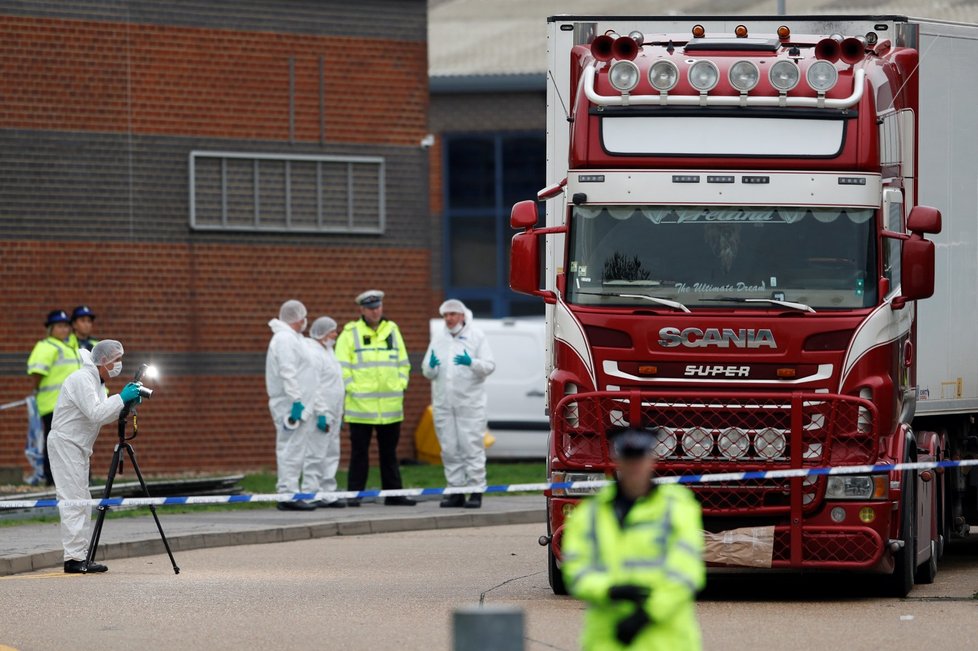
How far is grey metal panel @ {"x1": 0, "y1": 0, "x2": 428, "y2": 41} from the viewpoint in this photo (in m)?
23.8

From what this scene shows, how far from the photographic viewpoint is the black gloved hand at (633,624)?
19.9ft

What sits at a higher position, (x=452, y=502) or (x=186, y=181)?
(x=186, y=181)

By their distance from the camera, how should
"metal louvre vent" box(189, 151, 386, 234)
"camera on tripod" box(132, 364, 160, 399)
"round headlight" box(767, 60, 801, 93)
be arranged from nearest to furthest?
"round headlight" box(767, 60, 801, 93) → "camera on tripod" box(132, 364, 160, 399) → "metal louvre vent" box(189, 151, 386, 234)

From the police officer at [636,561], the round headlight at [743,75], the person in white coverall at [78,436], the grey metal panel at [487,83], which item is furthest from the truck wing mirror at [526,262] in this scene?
the grey metal panel at [487,83]

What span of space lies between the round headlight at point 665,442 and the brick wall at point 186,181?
540 inches

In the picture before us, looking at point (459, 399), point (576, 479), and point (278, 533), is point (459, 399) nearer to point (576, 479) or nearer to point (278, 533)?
point (278, 533)

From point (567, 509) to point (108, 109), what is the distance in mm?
14002

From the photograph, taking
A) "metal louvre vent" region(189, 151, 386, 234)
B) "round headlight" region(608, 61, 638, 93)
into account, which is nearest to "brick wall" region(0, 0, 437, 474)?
"metal louvre vent" region(189, 151, 386, 234)

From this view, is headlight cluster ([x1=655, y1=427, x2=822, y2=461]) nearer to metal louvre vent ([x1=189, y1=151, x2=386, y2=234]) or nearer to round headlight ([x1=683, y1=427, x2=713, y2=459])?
round headlight ([x1=683, y1=427, x2=713, y2=459])

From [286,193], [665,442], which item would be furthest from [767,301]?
[286,193]

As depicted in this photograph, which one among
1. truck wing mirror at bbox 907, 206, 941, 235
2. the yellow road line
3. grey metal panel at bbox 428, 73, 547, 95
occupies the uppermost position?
grey metal panel at bbox 428, 73, 547, 95

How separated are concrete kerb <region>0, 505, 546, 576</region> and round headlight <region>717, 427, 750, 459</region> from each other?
5.88 m

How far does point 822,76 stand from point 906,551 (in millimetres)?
2998

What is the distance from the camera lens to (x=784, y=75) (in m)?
11.8
